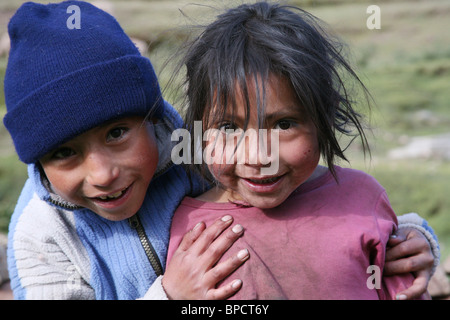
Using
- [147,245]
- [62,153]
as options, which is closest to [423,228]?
[147,245]

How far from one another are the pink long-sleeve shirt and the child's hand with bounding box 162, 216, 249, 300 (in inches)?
1.1

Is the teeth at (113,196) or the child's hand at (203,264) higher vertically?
the teeth at (113,196)

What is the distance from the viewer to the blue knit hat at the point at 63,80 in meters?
1.64

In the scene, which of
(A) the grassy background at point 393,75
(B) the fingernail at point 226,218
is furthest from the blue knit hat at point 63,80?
(B) the fingernail at point 226,218

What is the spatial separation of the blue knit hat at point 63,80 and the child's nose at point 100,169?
0.28 ft

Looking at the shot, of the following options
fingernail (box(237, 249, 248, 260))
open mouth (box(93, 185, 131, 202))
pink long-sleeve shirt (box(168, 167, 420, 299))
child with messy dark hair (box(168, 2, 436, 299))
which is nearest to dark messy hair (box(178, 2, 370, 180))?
child with messy dark hair (box(168, 2, 436, 299))

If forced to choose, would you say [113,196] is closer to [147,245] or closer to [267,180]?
[147,245]

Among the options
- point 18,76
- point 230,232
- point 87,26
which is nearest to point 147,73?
point 87,26

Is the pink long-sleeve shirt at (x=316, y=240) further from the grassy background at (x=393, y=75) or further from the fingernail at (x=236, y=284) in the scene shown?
the grassy background at (x=393, y=75)

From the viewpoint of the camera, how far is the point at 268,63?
161 cm

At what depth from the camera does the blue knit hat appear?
64.6 inches

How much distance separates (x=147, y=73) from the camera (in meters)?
1.81

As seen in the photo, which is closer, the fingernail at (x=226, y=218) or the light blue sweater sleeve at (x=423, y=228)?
the fingernail at (x=226, y=218)

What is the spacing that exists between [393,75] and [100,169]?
Answer: 15.5ft
